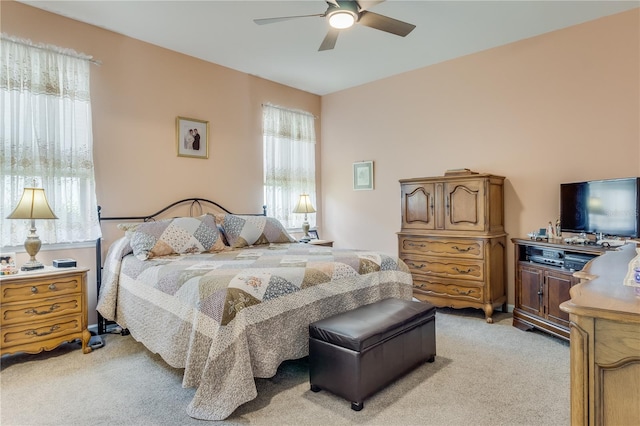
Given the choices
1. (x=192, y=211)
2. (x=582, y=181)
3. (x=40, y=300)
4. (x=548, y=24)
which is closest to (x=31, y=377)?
(x=40, y=300)

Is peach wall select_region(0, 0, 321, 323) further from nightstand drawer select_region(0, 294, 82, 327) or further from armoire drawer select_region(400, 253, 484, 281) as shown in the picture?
armoire drawer select_region(400, 253, 484, 281)

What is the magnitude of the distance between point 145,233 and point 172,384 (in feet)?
4.44

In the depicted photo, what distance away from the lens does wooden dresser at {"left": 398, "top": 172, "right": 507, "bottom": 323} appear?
3.80 m

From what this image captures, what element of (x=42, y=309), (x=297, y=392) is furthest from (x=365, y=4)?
(x=42, y=309)

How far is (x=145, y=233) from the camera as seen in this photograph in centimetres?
323

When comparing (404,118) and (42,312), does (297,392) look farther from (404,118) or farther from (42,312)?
(404,118)

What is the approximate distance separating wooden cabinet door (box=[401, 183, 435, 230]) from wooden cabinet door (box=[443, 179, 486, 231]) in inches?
6.9

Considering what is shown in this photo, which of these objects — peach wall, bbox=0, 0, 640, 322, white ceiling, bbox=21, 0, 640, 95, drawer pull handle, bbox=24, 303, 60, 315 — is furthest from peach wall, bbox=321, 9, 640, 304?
drawer pull handle, bbox=24, 303, 60, 315

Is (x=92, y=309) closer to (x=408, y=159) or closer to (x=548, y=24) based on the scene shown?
(x=408, y=159)

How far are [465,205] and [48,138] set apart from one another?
408 centimetres

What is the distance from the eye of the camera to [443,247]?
4055 millimetres

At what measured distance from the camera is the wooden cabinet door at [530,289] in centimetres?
334

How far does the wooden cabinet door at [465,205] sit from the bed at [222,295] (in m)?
1.14

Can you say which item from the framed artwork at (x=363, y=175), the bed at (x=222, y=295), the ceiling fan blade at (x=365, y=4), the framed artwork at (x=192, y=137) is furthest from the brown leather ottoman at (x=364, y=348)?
the framed artwork at (x=363, y=175)
